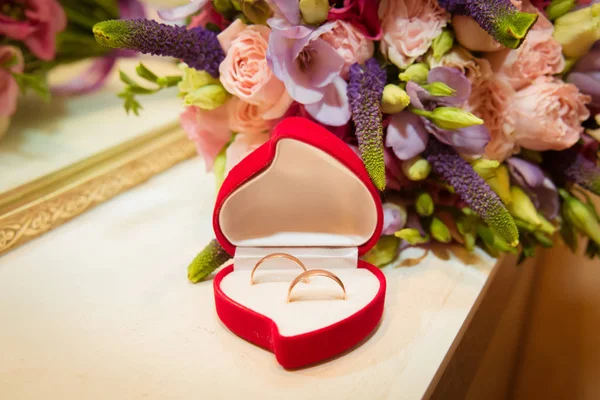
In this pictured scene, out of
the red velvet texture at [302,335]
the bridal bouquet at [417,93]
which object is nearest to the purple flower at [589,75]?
the bridal bouquet at [417,93]

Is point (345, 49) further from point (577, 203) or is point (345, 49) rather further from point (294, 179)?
point (577, 203)

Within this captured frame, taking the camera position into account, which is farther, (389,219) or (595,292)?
(595,292)

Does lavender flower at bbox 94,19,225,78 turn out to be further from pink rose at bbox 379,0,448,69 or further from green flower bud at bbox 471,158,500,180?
green flower bud at bbox 471,158,500,180

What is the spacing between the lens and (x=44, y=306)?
1.61 ft

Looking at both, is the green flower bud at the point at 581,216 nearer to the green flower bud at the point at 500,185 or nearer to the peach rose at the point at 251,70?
the green flower bud at the point at 500,185

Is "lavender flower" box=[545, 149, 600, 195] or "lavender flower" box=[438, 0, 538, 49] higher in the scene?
"lavender flower" box=[438, 0, 538, 49]

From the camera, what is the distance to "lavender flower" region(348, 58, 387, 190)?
1.41 ft

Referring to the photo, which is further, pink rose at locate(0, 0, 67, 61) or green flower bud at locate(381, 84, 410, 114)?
pink rose at locate(0, 0, 67, 61)

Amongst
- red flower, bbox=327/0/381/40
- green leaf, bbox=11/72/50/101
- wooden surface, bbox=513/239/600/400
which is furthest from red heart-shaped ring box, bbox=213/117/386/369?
wooden surface, bbox=513/239/600/400

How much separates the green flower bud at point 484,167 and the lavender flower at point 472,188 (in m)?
Answer: 0.02

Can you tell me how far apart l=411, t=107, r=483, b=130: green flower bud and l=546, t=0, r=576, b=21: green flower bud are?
0.19 m

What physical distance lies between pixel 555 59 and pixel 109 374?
54cm

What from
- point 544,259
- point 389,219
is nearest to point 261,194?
point 389,219

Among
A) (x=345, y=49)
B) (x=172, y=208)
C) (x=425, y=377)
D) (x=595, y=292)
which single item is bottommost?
(x=595, y=292)
